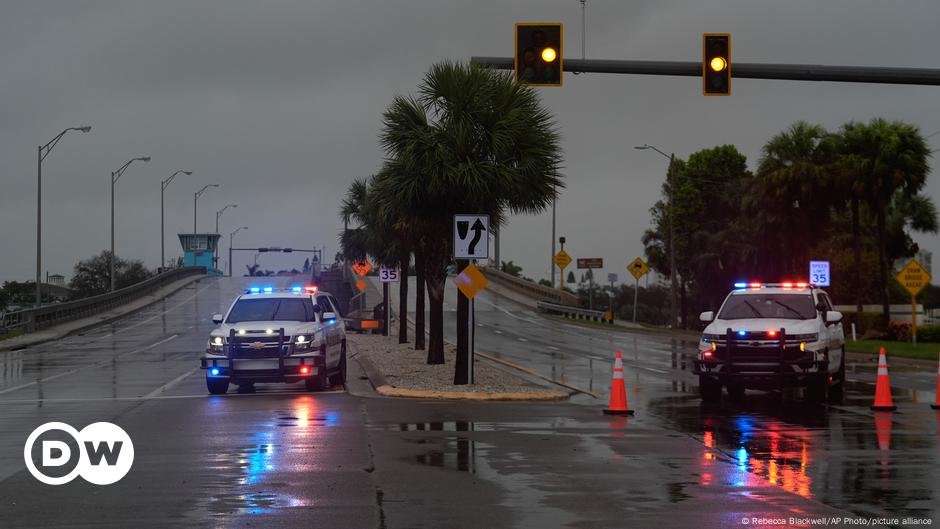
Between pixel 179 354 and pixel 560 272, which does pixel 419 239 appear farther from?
pixel 560 272

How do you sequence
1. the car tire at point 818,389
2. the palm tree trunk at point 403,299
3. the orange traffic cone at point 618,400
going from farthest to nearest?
the palm tree trunk at point 403,299 < the car tire at point 818,389 < the orange traffic cone at point 618,400

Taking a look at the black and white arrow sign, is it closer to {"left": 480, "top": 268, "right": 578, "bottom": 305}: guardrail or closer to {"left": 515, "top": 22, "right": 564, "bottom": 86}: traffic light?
{"left": 515, "top": 22, "right": 564, "bottom": 86}: traffic light

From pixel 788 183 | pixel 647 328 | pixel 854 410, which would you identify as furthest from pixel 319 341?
pixel 647 328

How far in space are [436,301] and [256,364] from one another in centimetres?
1067

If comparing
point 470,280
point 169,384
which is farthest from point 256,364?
point 470,280

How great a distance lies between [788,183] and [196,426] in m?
42.5

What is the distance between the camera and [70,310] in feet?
198

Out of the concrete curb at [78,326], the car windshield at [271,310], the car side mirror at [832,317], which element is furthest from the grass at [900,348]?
the concrete curb at [78,326]

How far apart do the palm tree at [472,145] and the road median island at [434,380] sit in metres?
1.14

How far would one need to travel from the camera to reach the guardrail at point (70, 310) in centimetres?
5301

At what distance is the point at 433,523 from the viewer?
9.41 meters

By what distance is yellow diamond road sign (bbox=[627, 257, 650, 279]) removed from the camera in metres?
65.3

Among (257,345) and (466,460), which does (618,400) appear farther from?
(257,345)

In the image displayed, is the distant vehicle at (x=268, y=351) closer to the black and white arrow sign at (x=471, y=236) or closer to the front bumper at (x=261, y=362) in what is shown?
the front bumper at (x=261, y=362)
